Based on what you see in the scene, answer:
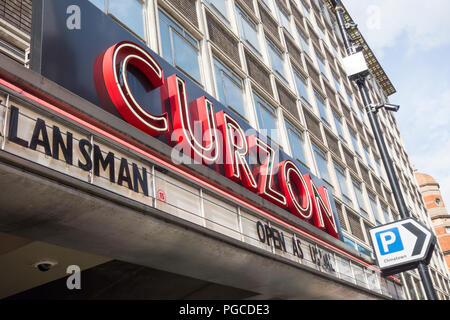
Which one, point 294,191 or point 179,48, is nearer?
point 179,48

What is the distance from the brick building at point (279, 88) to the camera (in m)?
10.4

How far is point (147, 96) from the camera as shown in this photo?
10.5m

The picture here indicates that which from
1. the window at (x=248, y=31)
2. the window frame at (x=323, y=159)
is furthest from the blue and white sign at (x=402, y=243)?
the window at (x=248, y=31)

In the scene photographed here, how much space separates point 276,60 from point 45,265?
15.9 meters

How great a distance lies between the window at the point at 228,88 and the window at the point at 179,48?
104cm

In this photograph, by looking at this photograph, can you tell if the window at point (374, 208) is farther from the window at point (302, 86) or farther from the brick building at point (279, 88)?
the window at point (302, 86)

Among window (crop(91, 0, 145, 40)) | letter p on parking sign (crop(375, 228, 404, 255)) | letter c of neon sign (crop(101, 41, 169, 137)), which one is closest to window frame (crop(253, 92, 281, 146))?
window (crop(91, 0, 145, 40))

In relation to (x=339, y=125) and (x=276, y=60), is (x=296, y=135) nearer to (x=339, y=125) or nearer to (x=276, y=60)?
(x=276, y=60)

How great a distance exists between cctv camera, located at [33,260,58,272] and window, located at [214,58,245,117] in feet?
25.0

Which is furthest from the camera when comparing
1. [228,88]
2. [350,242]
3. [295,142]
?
[350,242]

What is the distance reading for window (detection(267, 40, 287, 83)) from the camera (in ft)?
70.1

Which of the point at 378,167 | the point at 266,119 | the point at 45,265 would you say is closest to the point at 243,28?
the point at 266,119

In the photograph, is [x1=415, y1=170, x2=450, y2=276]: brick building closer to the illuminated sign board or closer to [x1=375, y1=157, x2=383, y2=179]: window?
[x1=375, y1=157, x2=383, y2=179]: window
